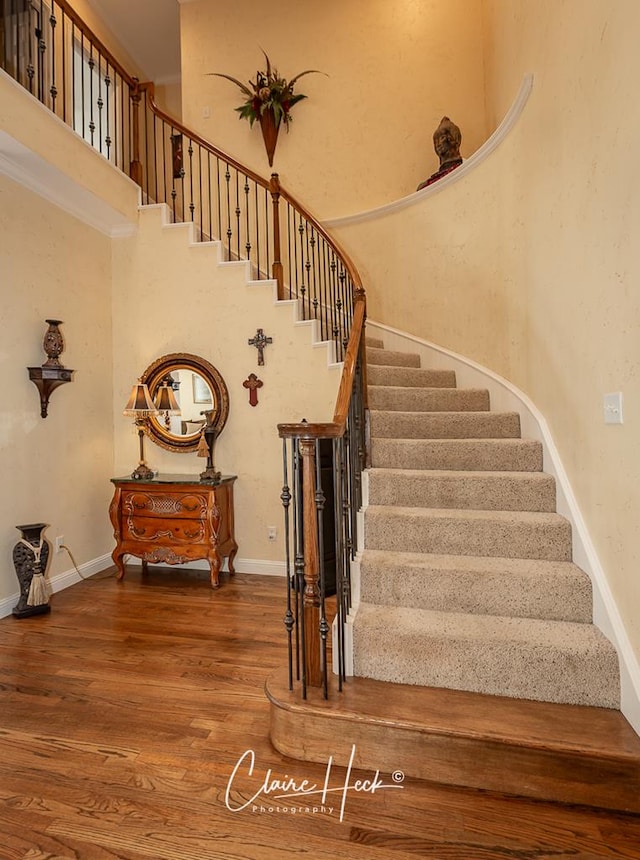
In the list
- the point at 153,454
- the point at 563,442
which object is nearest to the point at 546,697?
the point at 563,442

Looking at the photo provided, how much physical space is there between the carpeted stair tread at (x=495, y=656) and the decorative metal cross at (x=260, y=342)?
248cm

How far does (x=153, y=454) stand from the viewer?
4242 millimetres

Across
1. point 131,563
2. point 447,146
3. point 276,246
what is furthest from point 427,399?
point 131,563

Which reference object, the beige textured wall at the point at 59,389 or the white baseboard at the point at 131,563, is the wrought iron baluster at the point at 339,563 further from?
the beige textured wall at the point at 59,389

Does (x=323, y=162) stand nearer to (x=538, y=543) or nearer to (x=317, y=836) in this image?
(x=538, y=543)

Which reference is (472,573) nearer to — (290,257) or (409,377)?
(409,377)

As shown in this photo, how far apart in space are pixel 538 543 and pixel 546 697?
0.73 metres

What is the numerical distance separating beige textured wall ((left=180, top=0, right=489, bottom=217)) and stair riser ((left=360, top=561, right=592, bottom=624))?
13.6 feet

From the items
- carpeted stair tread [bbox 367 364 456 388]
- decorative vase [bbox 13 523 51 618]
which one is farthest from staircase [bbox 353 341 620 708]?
decorative vase [bbox 13 523 51 618]

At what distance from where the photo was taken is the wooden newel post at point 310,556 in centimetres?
181

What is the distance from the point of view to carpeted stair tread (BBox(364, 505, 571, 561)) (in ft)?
7.61

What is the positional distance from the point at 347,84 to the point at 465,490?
15.5ft

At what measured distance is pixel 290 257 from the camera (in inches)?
194

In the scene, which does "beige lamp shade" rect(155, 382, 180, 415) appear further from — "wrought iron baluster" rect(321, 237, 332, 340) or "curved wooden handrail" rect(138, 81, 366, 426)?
"curved wooden handrail" rect(138, 81, 366, 426)
